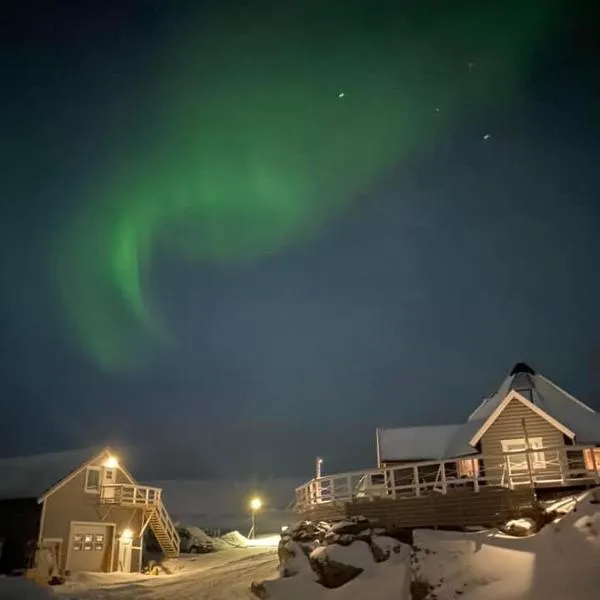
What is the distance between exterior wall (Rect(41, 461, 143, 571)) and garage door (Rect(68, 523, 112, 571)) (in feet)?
1.14

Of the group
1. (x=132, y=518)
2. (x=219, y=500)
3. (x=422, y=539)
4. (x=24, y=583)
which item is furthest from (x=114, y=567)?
(x=219, y=500)

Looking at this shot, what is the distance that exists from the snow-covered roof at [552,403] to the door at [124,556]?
Result: 25.2 metres

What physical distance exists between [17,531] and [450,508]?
96.0ft

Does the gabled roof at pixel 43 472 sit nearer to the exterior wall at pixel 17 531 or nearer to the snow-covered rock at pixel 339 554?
the exterior wall at pixel 17 531

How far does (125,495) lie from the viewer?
45250mm

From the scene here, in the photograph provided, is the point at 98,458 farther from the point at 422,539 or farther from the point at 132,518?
the point at 422,539

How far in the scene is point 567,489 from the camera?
24812mm

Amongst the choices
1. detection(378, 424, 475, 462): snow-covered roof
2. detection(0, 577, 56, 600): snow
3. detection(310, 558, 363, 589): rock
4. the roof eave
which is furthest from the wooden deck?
detection(0, 577, 56, 600): snow

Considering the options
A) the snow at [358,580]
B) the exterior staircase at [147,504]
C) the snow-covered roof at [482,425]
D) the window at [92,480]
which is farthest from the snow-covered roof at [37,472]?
the snow at [358,580]

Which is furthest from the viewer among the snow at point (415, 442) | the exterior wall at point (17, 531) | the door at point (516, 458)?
the exterior wall at point (17, 531)

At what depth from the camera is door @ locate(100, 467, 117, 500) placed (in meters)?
43.3

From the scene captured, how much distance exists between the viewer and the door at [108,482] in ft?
142

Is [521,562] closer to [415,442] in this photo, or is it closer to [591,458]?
[591,458]

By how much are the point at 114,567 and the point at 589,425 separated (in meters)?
31.7
